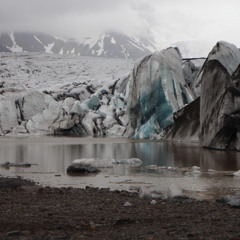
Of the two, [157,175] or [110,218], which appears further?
[157,175]

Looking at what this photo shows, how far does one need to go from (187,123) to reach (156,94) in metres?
5.62

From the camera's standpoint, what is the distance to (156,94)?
113 feet

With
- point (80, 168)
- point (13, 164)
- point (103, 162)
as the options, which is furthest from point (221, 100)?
point (13, 164)

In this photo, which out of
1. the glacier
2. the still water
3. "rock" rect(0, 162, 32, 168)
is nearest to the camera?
the still water

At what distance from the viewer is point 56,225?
539 cm

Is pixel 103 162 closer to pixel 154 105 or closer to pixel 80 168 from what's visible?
pixel 80 168

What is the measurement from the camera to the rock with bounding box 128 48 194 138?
33.7 metres

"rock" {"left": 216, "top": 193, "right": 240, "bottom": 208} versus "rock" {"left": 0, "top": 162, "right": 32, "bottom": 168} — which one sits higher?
"rock" {"left": 216, "top": 193, "right": 240, "bottom": 208}

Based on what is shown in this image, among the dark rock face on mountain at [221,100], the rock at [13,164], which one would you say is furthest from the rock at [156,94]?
the rock at [13,164]

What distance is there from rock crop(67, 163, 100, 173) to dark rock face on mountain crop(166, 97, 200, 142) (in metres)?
15.5

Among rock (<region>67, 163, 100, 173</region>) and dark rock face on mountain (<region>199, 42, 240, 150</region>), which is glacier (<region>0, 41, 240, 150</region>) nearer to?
dark rock face on mountain (<region>199, 42, 240, 150</region>)

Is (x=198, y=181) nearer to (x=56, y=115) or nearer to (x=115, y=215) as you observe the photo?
(x=115, y=215)

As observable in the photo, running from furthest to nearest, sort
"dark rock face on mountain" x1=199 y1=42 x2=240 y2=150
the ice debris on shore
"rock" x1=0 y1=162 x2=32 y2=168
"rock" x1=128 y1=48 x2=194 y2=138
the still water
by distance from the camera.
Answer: "rock" x1=128 y1=48 x2=194 y2=138 → "dark rock face on mountain" x1=199 y1=42 x2=240 y2=150 → "rock" x1=0 y1=162 x2=32 y2=168 → the ice debris on shore → the still water

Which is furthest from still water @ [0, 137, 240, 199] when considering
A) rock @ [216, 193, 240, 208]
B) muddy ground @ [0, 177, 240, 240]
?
muddy ground @ [0, 177, 240, 240]
